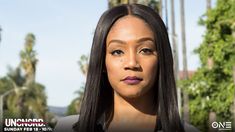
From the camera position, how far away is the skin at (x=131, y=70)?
1.95m

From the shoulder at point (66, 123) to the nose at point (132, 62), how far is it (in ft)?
0.92

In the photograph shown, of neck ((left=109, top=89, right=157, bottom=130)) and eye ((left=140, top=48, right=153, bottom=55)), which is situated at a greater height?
eye ((left=140, top=48, right=153, bottom=55))

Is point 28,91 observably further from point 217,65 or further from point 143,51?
point 143,51

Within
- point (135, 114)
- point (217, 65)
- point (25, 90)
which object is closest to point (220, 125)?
point (135, 114)

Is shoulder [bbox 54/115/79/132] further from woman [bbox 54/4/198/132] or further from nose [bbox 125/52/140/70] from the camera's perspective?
nose [bbox 125/52/140/70]

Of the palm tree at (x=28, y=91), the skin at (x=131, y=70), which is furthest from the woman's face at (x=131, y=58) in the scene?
the palm tree at (x=28, y=91)

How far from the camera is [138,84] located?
6.39 ft

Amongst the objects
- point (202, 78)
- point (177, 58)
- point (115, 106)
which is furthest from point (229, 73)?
point (115, 106)

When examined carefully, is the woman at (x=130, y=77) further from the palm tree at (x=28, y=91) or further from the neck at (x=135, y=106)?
the palm tree at (x=28, y=91)

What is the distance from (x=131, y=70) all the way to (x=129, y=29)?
0.50 feet

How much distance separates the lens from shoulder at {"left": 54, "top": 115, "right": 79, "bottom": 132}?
6.65 ft

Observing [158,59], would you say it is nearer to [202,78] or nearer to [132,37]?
[132,37]

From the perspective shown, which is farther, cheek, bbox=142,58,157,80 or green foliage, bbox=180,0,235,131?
green foliage, bbox=180,0,235,131

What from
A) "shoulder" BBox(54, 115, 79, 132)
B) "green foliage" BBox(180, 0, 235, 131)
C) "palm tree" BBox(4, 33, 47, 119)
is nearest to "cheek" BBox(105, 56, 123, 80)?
"shoulder" BBox(54, 115, 79, 132)
